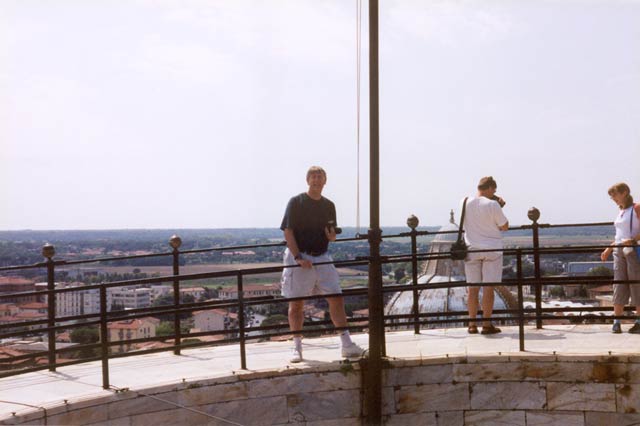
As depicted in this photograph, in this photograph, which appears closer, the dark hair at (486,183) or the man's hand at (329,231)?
the man's hand at (329,231)

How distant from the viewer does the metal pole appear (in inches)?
279

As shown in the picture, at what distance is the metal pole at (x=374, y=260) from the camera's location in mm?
7082

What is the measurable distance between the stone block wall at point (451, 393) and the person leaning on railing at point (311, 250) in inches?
19.8

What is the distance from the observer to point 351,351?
7.53m

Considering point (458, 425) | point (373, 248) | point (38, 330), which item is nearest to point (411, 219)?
point (373, 248)

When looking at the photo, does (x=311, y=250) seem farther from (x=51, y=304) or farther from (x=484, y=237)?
(x=51, y=304)

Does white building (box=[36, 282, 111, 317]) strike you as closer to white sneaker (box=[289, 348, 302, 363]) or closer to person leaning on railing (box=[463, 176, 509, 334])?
white sneaker (box=[289, 348, 302, 363])

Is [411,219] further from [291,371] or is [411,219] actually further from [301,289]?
[291,371]

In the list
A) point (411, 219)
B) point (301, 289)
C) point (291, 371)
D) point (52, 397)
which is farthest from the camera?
point (411, 219)

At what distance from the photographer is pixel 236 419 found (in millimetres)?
6828

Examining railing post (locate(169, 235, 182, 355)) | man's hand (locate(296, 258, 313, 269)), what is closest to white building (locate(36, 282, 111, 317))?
railing post (locate(169, 235, 182, 355))

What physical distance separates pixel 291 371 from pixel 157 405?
3.74ft

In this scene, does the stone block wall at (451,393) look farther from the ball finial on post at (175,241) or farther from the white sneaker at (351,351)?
the ball finial on post at (175,241)

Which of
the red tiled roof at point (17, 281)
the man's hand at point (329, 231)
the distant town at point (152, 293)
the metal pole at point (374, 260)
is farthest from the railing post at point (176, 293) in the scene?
the red tiled roof at point (17, 281)
